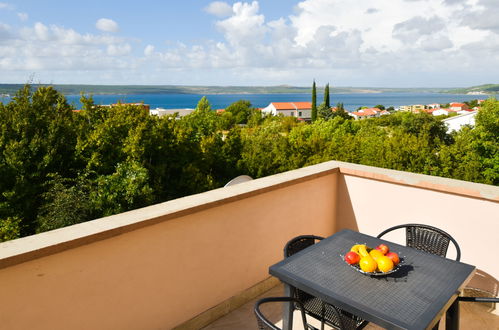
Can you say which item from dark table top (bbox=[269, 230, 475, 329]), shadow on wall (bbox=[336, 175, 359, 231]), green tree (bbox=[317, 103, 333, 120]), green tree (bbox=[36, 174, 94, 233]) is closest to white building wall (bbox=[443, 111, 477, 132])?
green tree (bbox=[317, 103, 333, 120])

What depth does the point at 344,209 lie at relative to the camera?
376 cm

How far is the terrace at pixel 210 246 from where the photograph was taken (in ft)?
6.09

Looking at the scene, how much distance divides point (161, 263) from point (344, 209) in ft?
7.03

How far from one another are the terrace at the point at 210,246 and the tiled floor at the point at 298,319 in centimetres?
1

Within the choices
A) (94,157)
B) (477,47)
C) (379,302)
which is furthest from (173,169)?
(477,47)

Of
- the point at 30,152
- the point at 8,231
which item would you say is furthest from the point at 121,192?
the point at 30,152

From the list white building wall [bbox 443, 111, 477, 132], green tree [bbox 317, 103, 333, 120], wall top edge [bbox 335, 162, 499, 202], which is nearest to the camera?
wall top edge [bbox 335, 162, 499, 202]

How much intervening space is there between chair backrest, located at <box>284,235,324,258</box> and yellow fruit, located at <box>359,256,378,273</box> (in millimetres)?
534

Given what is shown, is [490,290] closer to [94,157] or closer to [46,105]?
[94,157]

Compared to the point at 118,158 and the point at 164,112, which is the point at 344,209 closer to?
the point at 118,158

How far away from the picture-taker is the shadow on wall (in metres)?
3.70

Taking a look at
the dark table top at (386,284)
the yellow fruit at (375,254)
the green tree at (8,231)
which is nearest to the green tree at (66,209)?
the green tree at (8,231)

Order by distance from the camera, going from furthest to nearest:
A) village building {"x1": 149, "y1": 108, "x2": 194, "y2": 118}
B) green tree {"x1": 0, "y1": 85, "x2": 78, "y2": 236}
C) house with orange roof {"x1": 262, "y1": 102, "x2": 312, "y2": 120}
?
1. house with orange roof {"x1": 262, "y1": 102, "x2": 312, "y2": 120}
2. village building {"x1": 149, "y1": 108, "x2": 194, "y2": 118}
3. green tree {"x1": 0, "y1": 85, "x2": 78, "y2": 236}

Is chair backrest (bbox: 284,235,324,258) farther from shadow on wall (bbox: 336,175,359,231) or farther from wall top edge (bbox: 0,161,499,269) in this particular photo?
shadow on wall (bbox: 336,175,359,231)
